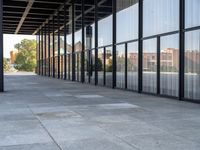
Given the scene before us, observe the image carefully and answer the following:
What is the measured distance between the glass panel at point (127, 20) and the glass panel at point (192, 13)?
5278 millimetres

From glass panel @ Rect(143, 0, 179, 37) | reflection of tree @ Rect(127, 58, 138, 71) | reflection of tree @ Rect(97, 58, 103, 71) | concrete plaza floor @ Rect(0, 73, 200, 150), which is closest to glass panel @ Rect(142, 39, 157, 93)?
glass panel @ Rect(143, 0, 179, 37)

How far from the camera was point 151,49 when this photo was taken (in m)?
18.0

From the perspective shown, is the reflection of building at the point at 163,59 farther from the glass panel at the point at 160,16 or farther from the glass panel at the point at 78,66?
the glass panel at the point at 78,66

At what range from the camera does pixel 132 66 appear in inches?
803

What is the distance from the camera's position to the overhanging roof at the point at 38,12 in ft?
92.8

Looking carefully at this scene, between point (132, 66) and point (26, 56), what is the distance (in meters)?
76.5

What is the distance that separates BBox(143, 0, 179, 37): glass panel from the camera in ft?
52.6

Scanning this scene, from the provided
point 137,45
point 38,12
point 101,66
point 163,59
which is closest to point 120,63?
point 137,45

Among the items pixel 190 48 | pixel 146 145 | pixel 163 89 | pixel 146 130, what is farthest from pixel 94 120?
pixel 163 89

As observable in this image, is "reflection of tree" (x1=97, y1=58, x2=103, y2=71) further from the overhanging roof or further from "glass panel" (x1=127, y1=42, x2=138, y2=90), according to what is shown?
"glass panel" (x1=127, y1=42, x2=138, y2=90)

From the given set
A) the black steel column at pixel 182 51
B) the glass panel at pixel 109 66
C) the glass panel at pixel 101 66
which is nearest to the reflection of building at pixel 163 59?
the black steel column at pixel 182 51

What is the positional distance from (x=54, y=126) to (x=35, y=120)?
115 cm

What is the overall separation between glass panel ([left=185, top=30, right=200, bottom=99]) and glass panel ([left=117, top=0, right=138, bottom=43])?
5.50 m

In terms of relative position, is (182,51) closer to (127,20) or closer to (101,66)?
(127,20)
